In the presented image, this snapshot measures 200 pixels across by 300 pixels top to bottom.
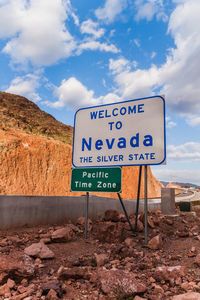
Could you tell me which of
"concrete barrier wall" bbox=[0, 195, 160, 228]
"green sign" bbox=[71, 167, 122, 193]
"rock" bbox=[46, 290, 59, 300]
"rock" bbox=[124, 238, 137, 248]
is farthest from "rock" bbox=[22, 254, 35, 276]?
"green sign" bbox=[71, 167, 122, 193]

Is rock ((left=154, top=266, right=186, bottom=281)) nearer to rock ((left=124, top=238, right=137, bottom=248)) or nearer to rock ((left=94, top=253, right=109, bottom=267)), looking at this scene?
rock ((left=94, top=253, right=109, bottom=267))

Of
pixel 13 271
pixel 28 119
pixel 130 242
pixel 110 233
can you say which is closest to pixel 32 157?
pixel 28 119

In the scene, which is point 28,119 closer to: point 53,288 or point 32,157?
point 32,157

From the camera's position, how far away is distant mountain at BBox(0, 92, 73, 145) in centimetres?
3300

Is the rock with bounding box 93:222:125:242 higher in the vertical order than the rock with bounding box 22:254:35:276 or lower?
higher

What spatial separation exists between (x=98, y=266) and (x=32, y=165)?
79.8ft

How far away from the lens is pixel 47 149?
95.6 feet

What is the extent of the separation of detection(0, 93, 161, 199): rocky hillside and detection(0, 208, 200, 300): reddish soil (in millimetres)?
19931

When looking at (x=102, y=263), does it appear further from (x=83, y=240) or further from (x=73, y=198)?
(x=73, y=198)

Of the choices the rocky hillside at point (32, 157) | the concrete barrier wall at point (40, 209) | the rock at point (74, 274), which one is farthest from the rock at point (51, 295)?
the rocky hillside at point (32, 157)

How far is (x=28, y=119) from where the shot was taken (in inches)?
1401

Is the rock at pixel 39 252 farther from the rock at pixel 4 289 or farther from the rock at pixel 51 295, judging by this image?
the rock at pixel 51 295

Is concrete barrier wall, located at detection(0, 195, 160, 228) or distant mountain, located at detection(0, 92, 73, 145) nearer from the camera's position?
concrete barrier wall, located at detection(0, 195, 160, 228)

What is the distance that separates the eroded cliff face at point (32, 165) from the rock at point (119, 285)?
73.5ft
